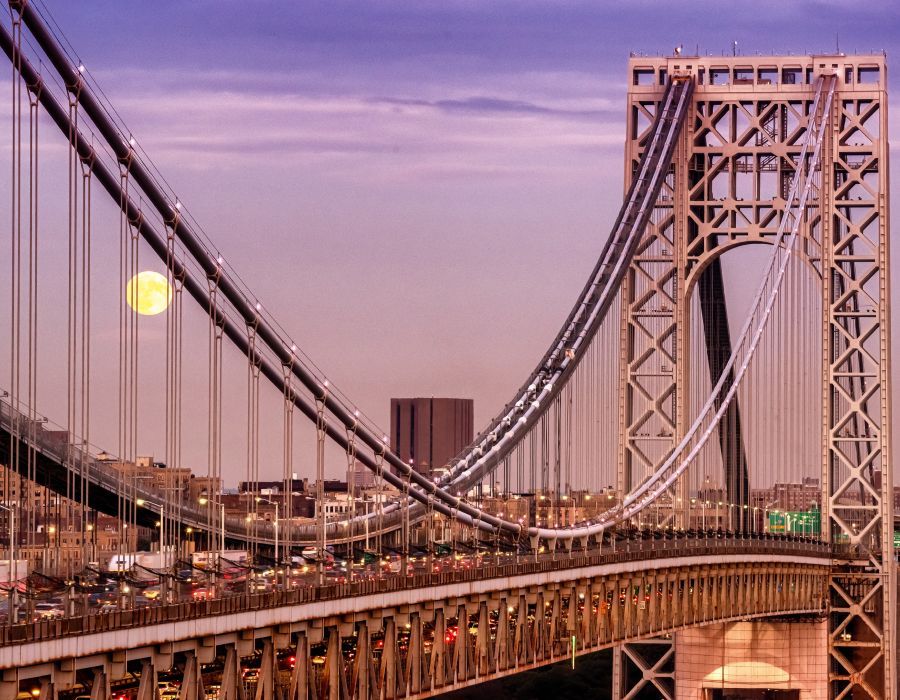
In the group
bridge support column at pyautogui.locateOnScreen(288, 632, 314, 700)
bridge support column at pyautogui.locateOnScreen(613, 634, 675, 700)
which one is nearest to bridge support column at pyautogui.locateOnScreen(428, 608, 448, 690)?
bridge support column at pyautogui.locateOnScreen(288, 632, 314, 700)

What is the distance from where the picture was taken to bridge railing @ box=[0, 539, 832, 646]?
2973 centimetres

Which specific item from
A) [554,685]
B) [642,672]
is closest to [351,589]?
[642,672]

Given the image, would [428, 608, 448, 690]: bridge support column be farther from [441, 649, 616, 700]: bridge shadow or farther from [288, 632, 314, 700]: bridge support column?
[441, 649, 616, 700]: bridge shadow

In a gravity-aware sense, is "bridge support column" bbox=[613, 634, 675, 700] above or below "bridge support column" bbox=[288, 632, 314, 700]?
below

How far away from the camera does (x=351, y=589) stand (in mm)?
39688

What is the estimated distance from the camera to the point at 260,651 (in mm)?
37438

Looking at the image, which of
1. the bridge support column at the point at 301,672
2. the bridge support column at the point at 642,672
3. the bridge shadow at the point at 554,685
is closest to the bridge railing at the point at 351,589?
the bridge support column at the point at 301,672

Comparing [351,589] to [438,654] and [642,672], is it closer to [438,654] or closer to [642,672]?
[438,654]

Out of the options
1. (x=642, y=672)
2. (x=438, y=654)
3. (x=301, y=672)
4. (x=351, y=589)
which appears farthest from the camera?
(x=642, y=672)

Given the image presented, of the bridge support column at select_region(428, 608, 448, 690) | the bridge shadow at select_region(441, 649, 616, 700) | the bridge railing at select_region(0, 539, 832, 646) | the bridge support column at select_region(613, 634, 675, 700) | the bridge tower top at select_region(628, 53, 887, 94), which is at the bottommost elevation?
the bridge shadow at select_region(441, 649, 616, 700)

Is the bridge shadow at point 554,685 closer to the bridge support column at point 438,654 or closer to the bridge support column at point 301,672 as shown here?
the bridge support column at point 438,654

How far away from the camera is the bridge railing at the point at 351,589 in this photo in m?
29.7

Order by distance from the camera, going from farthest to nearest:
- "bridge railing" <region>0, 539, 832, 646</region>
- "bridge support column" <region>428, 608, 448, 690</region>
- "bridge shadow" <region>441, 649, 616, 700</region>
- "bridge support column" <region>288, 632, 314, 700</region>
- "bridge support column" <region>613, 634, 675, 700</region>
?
"bridge shadow" <region>441, 649, 616, 700</region>, "bridge support column" <region>613, 634, 675, 700</region>, "bridge support column" <region>428, 608, 448, 690</region>, "bridge support column" <region>288, 632, 314, 700</region>, "bridge railing" <region>0, 539, 832, 646</region>

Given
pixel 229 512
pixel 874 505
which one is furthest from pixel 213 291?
pixel 874 505
